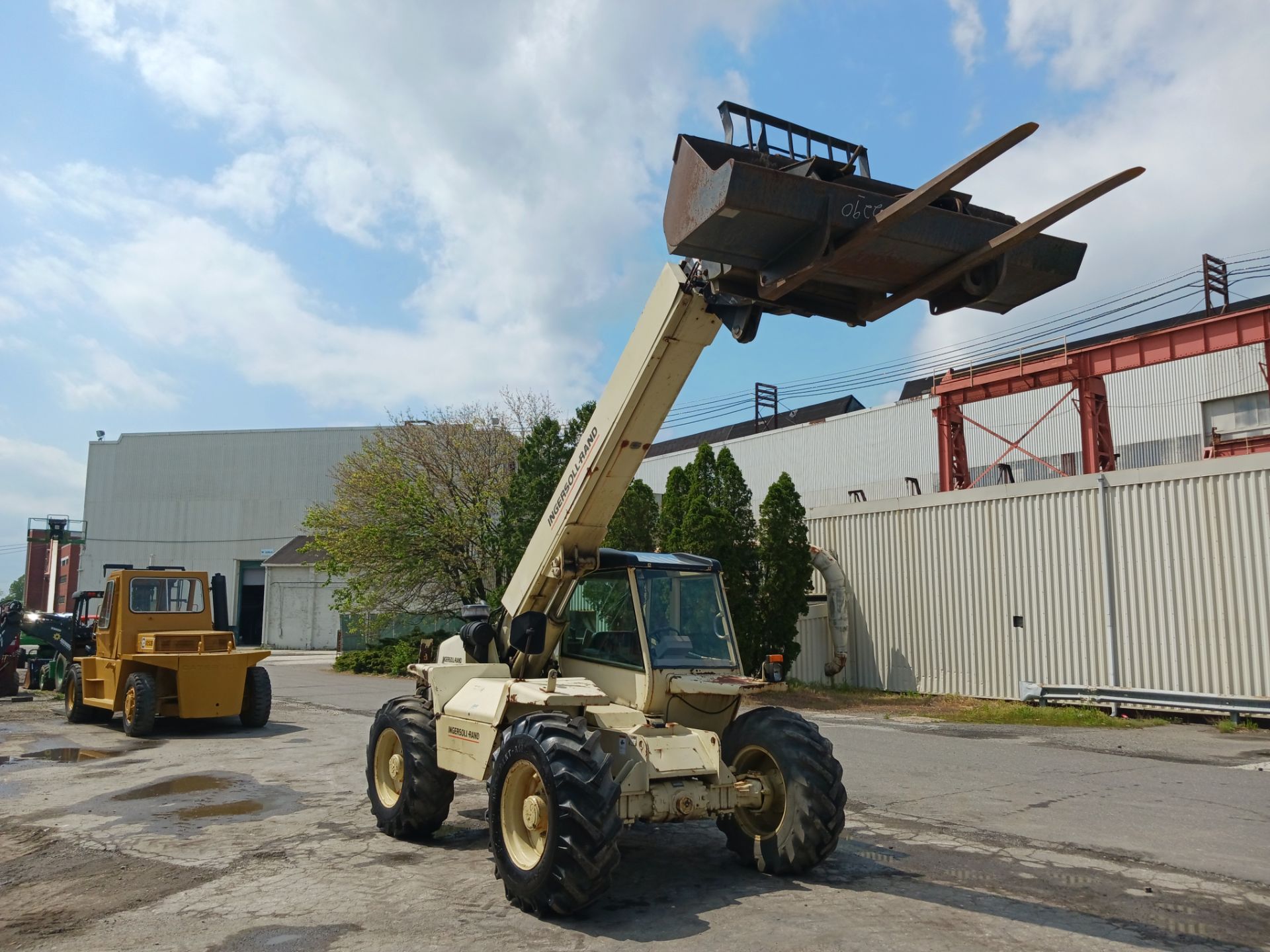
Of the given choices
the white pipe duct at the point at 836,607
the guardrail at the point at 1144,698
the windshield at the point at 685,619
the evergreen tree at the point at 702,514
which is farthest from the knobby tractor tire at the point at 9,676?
the guardrail at the point at 1144,698

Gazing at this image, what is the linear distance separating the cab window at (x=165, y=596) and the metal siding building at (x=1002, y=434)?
25675 millimetres

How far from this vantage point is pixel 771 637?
21969mm

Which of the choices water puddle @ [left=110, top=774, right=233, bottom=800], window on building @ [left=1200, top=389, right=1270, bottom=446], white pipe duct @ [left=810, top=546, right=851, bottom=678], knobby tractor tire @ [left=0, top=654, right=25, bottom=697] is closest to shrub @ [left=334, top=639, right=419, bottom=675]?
knobby tractor tire @ [left=0, top=654, right=25, bottom=697]

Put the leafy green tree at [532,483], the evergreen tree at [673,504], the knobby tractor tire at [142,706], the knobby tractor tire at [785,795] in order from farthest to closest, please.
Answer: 1. the leafy green tree at [532,483]
2. the evergreen tree at [673,504]
3. the knobby tractor tire at [142,706]
4. the knobby tractor tire at [785,795]

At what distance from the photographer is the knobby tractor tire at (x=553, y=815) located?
5.45m

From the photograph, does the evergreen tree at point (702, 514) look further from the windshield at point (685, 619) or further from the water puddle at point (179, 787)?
the windshield at point (685, 619)

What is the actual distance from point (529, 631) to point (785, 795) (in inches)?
88.5

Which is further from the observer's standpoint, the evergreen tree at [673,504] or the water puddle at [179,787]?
the evergreen tree at [673,504]

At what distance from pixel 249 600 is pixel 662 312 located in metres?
52.1

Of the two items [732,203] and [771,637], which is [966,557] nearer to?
[771,637]

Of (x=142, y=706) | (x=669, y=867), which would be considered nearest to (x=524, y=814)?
(x=669, y=867)

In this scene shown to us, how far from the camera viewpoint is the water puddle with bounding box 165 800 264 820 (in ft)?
28.8

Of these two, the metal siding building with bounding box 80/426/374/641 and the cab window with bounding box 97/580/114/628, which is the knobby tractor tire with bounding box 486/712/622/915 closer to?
the cab window with bounding box 97/580/114/628

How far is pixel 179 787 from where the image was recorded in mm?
10273
